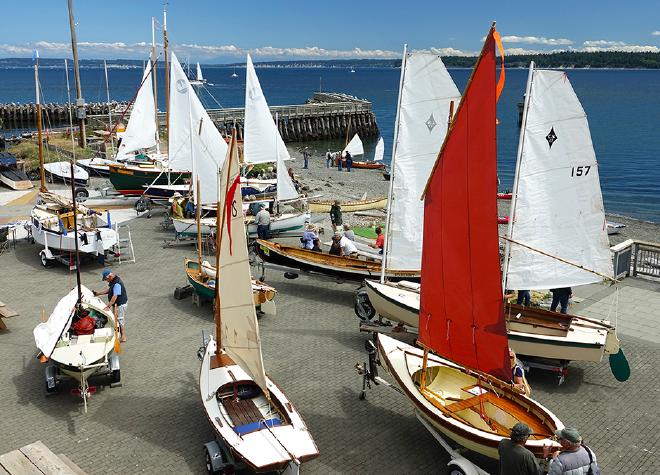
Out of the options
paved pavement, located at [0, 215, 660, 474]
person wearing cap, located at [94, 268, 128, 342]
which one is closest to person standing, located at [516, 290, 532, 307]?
paved pavement, located at [0, 215, 660, 474]

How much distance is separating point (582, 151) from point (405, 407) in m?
6.09

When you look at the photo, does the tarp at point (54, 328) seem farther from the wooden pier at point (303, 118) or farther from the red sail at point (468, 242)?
the wooden pier at point (303, 118)

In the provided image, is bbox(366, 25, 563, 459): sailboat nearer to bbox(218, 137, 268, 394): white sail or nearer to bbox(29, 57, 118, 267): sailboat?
bbox(218, 137, 268, 394): white sail

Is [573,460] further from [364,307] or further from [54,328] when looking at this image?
[54,328]

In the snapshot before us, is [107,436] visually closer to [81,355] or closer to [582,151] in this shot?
[81,355]

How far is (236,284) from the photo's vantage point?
32.0ft

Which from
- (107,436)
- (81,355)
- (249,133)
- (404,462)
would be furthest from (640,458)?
(249,133)

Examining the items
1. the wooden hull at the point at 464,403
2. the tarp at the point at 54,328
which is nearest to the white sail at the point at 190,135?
the tarp at the point at 54,328

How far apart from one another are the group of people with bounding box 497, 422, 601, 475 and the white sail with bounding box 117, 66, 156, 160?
92.7 ft

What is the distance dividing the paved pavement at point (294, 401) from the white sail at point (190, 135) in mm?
6775

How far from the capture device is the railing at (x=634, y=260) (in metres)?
17.8

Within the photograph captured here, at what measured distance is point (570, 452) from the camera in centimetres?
770

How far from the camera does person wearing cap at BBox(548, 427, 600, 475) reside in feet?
24.9

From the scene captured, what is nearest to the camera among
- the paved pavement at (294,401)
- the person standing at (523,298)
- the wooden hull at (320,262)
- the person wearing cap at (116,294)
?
the paved pavement at (294,401)
